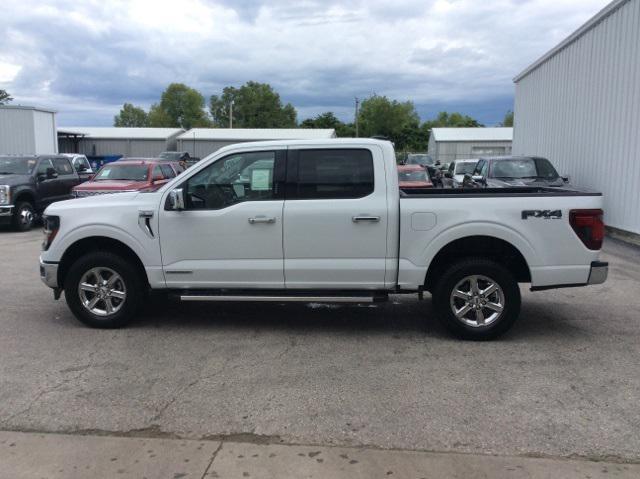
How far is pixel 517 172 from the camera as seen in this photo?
15.0 m

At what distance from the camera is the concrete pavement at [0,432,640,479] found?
3.47 meters

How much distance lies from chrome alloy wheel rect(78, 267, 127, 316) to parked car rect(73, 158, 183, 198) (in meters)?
8.22

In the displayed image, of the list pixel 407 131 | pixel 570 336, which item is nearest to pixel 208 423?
pixel 570 336

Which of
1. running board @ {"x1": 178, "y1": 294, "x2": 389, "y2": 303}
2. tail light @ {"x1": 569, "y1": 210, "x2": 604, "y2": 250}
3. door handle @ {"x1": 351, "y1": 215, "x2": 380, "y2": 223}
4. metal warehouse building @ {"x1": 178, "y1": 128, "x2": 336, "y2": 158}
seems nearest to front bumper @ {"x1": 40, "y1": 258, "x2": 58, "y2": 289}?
running board @ {"x1": 178, "y1": 294, "x2": 389, "y2": 303}

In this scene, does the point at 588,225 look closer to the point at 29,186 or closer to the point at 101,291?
the point at 101,291

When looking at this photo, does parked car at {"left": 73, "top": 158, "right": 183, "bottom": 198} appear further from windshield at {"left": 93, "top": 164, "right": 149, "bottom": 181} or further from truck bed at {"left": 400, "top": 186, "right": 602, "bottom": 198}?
truck bed at {"left": 400, "top": 186, "right": 602, "bottom": 198}

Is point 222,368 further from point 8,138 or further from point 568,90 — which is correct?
point 8,138

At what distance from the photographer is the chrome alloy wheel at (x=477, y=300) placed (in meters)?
5.80

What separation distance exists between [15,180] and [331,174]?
461 inches

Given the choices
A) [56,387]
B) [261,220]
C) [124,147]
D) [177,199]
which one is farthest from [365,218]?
[124,147]

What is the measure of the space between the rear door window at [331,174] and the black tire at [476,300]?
1.16m

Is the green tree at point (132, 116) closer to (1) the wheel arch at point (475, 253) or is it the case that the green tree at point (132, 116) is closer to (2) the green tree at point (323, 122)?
(2) the green tree at point (323, 122)

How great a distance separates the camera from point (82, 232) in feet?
20.1

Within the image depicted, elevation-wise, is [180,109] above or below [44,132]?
above
